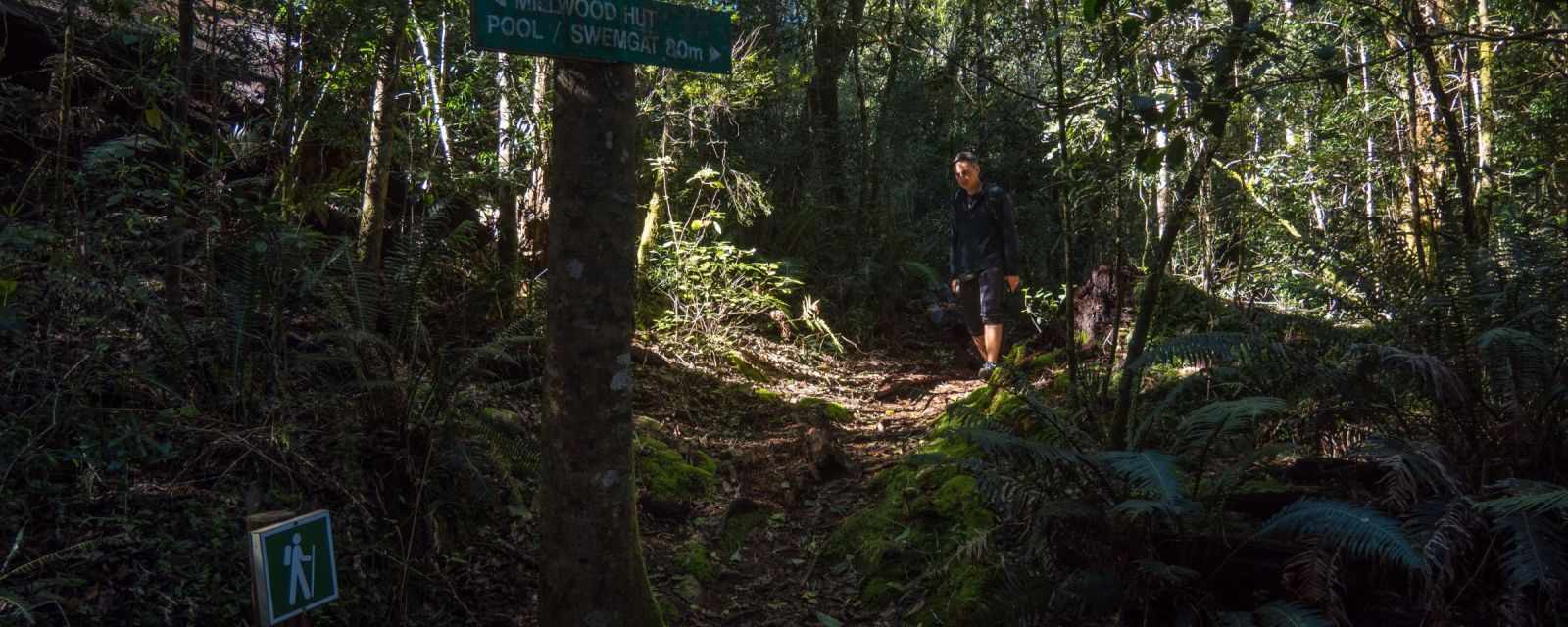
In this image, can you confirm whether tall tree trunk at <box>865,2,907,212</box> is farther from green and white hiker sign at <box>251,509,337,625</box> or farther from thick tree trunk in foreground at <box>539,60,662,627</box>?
green and white hiker sign at <box>251,509,337,625</box>

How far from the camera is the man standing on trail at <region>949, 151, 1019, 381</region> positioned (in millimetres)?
8594

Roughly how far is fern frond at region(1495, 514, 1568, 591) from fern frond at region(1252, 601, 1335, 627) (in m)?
0.57

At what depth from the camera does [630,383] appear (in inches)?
141

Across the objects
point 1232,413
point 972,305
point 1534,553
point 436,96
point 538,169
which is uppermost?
point 436,96

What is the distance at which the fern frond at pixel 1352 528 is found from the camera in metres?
3.08

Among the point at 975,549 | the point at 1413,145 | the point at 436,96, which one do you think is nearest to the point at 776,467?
the point at 975,549

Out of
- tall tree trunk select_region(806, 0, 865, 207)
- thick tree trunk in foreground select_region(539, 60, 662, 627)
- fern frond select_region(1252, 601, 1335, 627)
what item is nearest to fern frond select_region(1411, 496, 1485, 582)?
fern frond select_region(1252, 601, 1335, 627)

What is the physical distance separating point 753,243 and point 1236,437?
7.63 metres

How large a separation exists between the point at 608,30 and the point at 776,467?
12.9ft

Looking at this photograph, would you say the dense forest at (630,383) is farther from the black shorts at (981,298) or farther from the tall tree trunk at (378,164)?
the black shorts at (981,298)

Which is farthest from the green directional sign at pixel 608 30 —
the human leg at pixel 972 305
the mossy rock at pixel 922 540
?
the human leg at pixel 972 305

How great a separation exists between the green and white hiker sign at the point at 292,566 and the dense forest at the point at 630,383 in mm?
915

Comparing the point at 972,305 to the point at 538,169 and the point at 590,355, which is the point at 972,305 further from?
the point at 590,355

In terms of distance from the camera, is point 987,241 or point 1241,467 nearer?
point 1241,467
